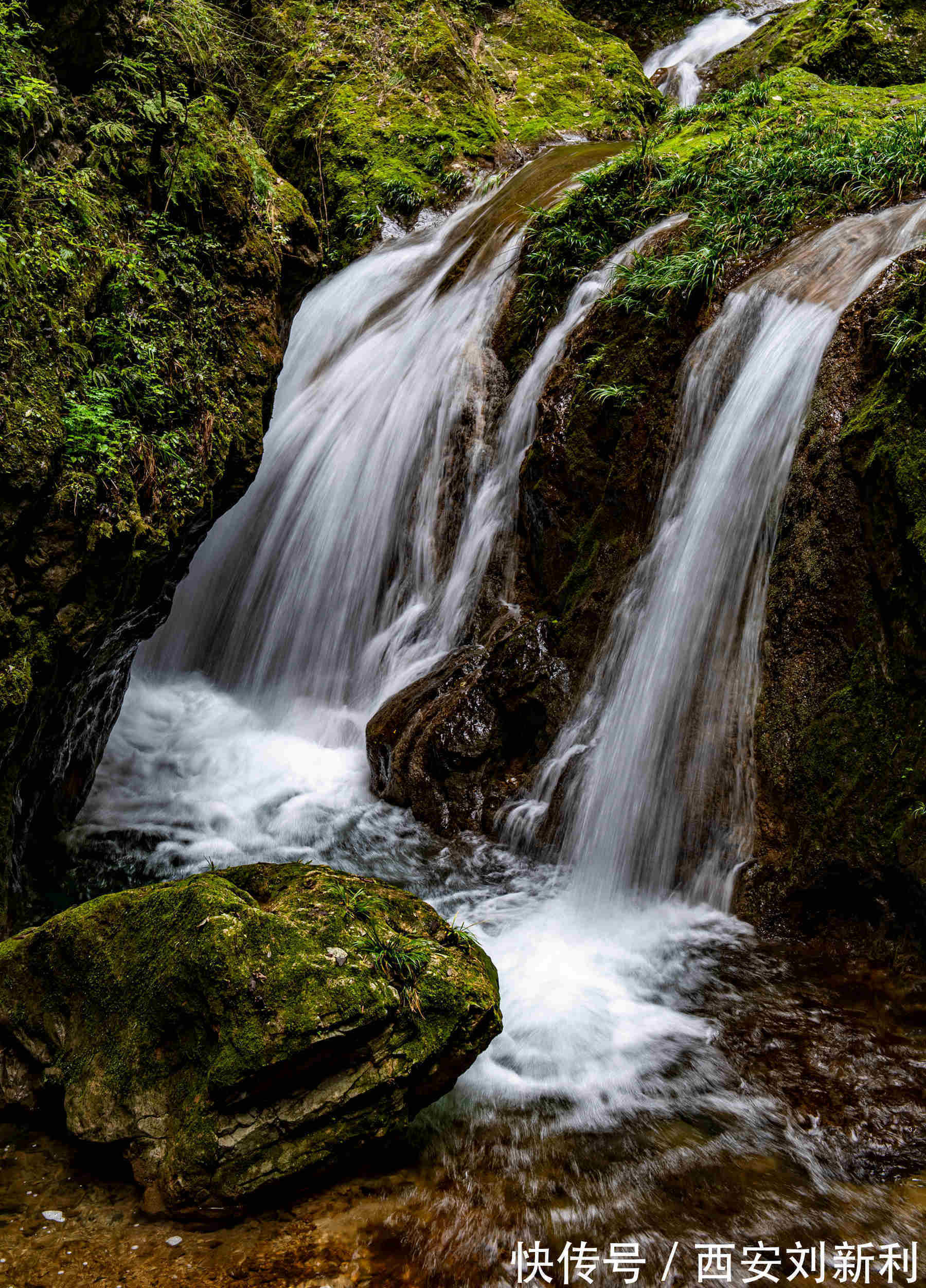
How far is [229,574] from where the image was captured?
7.94 m

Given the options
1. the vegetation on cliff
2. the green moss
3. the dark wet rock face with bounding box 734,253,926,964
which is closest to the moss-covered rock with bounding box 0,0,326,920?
the vegetation on cliff

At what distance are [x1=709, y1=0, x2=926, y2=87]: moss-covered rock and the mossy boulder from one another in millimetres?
13168

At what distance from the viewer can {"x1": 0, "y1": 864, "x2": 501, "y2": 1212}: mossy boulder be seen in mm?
2514

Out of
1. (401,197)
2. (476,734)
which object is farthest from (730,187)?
(401,197)

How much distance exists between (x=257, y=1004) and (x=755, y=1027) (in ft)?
7.40

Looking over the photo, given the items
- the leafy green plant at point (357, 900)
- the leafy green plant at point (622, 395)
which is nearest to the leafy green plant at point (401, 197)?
the leafy green plant at point (622, 395)

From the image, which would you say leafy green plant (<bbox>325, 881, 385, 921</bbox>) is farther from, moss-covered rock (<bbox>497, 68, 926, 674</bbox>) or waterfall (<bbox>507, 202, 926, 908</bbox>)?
moss-covered rock (<bbox>497, 68, 926, 674</bbox>)

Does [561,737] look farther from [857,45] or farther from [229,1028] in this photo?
[857,45]

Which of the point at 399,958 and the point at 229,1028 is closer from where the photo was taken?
the point at 229,1028

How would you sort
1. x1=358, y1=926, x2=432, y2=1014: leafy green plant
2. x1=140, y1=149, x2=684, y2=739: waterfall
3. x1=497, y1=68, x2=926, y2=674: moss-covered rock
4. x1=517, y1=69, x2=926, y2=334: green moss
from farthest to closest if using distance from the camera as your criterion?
x1=140, y1=149, x2=684, y2=739: waterfall
x1=517, y1=69, x2=926, y2=334: green moss
x1=497, y1=68, x2=926, y2=674: moss-covered rock
x1=358, y1=926, x2=432, y2=1014: leafy green plant

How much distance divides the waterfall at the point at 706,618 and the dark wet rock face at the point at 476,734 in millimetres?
234

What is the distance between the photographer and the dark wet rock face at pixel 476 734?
5449 millimetres

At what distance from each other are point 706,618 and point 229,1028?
3613mm

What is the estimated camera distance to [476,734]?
5520mm
